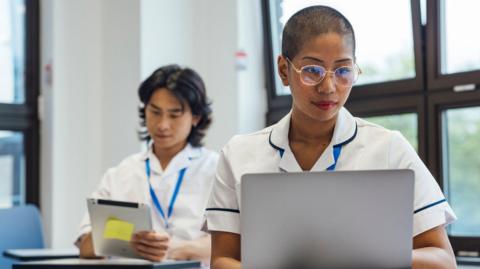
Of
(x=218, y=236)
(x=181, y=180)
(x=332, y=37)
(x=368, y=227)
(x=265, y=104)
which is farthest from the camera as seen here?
(x=265, y=104)

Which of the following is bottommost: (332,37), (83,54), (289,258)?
(289,258)

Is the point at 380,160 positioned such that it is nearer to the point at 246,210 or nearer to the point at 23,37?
the point at 246,210

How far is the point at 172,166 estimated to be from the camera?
2.73m

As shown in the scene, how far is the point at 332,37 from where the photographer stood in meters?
1.48

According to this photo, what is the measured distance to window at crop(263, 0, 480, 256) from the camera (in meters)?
3.09

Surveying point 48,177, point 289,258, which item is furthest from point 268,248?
point 48,177

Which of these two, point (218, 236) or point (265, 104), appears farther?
point (265, 104)

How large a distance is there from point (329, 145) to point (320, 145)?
1.5 inches

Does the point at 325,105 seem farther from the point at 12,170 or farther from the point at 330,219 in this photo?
the point at 12,170

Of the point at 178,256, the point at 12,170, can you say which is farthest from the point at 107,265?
the point at 12,170

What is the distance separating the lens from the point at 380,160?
1.53 metres

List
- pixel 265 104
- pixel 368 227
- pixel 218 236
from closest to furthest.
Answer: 1. pixel 368 227
2. pixel 218 236
3. pixel 265 104

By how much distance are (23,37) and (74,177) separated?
899 millimetres

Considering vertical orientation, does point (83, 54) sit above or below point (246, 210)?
above
